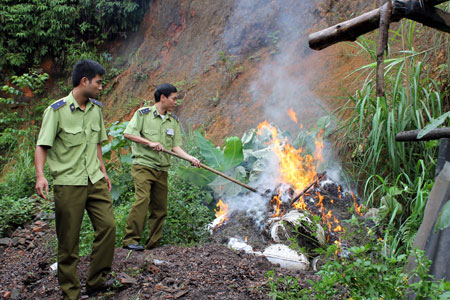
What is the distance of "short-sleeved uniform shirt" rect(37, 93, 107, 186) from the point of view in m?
3.56

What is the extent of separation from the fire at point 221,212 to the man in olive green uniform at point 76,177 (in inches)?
88.1

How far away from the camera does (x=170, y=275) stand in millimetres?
3830

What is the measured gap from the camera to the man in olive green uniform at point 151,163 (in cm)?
500

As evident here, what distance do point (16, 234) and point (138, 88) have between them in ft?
23.2

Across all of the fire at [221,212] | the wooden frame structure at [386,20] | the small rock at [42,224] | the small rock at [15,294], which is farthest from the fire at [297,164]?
→ the small rock at [42,224]

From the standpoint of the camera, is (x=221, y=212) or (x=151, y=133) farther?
(x=221, y=212)

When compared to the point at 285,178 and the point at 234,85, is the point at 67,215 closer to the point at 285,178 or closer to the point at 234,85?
the point at 285,178

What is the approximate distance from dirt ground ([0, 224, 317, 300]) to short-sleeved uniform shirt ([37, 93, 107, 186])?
3.30 ft

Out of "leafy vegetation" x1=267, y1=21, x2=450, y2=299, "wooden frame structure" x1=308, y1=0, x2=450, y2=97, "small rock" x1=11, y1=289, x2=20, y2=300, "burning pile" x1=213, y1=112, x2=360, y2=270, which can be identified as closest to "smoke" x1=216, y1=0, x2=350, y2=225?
"burning pile" x1=213, y1=112, x2=360, y2=270

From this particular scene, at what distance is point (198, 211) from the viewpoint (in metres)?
5.45

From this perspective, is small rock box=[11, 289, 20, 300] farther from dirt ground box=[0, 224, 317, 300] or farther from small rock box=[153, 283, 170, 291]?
A: small rock box=[153, 283, 170, 291]

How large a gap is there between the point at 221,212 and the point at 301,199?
124 centimetres

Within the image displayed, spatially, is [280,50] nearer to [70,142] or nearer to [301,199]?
[301,199]

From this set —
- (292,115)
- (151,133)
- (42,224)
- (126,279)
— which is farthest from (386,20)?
(42,224)
